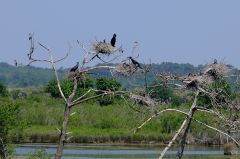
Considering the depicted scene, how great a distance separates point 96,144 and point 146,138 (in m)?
6.14

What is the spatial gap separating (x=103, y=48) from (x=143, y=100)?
4.36ft

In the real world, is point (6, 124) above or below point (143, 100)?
below

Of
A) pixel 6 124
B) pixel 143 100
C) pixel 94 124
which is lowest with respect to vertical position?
pixel 94 124

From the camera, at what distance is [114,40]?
1722cm

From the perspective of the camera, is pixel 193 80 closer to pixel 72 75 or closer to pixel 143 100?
pixel 143 100

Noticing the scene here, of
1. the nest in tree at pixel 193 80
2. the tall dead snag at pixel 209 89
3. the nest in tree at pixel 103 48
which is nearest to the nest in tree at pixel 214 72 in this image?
the tall dead snag at pixel 209 89

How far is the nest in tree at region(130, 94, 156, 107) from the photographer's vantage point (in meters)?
16.8

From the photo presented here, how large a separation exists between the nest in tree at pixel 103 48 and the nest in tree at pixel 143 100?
1016 millimetres

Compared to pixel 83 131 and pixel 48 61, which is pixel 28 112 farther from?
pixel 48 61

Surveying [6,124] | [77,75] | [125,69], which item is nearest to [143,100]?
[125,69]

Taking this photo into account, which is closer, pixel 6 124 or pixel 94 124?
pixel 6 124

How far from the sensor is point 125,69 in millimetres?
16734

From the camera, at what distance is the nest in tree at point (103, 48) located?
16844 mm

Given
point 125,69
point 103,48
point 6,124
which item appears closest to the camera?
point 125,69
